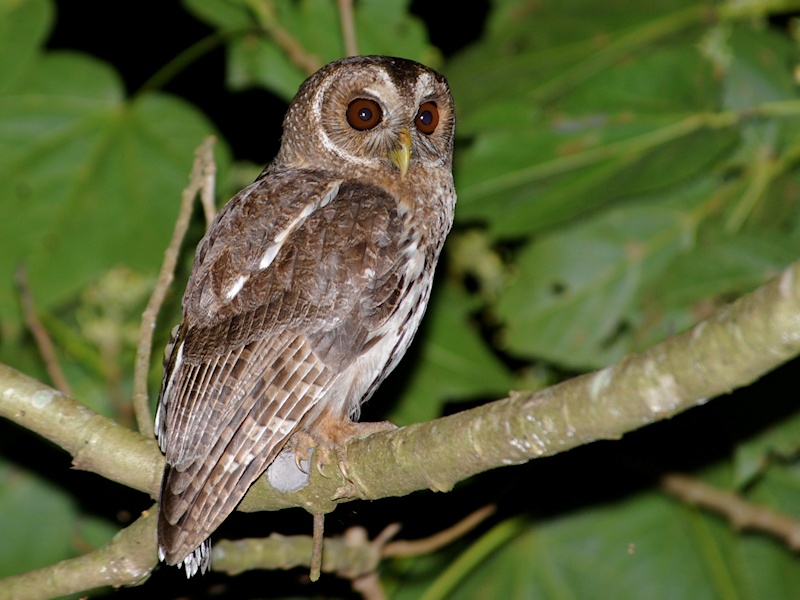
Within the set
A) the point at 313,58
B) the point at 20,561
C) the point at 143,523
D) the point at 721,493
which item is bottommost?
the point at 20,561

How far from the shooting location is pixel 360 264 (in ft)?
10.2

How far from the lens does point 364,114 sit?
141 inches

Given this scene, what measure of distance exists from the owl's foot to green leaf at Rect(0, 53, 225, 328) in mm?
1251

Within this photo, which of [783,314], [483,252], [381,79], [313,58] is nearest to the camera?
[783,314]

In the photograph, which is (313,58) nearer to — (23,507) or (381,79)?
(381,79)

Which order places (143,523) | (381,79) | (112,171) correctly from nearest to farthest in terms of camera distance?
1. (143,523)
2. (381,79)
3. (112,171)

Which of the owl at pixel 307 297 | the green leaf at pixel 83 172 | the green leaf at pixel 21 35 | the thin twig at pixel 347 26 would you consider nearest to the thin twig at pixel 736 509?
the owl at pixel 307 297

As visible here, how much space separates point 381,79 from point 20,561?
2.52 m

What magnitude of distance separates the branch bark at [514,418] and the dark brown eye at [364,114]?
4.54ft

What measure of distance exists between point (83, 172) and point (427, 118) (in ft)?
4.78

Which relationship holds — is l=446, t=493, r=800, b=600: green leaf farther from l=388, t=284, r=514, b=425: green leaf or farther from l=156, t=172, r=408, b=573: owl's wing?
l=156, t=172, r=408, b=573: owl's wing

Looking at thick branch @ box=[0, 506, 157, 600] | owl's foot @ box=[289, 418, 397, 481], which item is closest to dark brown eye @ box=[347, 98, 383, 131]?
owl's foot @ box=[289, 418, 397, 481]

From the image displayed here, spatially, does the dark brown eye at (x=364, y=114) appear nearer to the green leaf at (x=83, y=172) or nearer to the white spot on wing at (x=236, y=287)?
the green leaf at (x=83, y=172)

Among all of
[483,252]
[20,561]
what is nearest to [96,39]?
[483,252]
